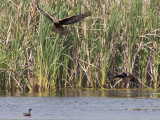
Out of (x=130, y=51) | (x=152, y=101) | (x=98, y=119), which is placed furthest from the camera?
(x=130, y=51)

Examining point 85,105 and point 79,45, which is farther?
point 79,45

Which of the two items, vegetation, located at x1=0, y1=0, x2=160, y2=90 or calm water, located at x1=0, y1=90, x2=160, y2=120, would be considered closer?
calm water, located at x1=0, y1=90, x2=160, y2=120

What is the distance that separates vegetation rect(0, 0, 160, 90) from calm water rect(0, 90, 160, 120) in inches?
22.4

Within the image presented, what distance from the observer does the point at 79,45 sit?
45.4 feet

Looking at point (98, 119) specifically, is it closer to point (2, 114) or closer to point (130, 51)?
point (2, 114)

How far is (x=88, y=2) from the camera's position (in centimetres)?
1384

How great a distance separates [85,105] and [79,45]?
3.06 metres

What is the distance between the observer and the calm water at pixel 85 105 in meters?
9.67

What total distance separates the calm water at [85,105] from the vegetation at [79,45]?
0.57 metres

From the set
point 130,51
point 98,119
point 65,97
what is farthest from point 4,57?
point 98,119

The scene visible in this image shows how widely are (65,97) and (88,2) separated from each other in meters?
2.95

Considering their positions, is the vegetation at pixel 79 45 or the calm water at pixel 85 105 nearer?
the calm water at pixel 85 105

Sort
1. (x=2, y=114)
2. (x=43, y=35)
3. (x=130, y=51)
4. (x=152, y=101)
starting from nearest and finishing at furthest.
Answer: (x=2, y=114) → (x=152, y=101) → (x=43, y=35) → (x=130, y=51)

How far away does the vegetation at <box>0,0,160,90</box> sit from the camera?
13.1 meters
